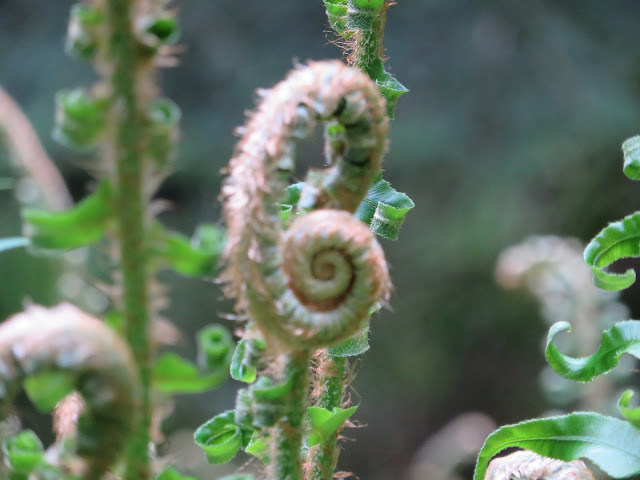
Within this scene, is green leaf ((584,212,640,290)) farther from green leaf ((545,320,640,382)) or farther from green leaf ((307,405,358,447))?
green leaf ((307,405,358,447))

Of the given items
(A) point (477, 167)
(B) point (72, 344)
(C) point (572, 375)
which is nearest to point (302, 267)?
(B) point (72, 344)

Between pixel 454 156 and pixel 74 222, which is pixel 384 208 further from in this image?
pixel 454 156

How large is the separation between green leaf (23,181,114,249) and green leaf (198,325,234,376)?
88 mm

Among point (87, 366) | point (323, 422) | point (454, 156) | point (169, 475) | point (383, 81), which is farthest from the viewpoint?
point (454, 156)

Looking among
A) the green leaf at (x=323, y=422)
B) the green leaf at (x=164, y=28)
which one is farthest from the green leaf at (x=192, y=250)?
the green leaf at (x=323, y=422)

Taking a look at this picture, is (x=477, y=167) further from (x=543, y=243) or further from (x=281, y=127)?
(x=281, y=127)

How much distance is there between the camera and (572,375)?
81cm

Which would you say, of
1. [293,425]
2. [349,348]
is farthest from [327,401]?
[293,425]

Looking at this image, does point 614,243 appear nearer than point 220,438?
No

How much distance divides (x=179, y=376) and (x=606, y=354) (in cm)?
54

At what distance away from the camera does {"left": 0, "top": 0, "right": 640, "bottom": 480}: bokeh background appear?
3.86m

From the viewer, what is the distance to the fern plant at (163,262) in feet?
1.32

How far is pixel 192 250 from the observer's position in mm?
428

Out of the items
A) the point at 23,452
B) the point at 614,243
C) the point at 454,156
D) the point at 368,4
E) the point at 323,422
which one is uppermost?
the point at 454,156
